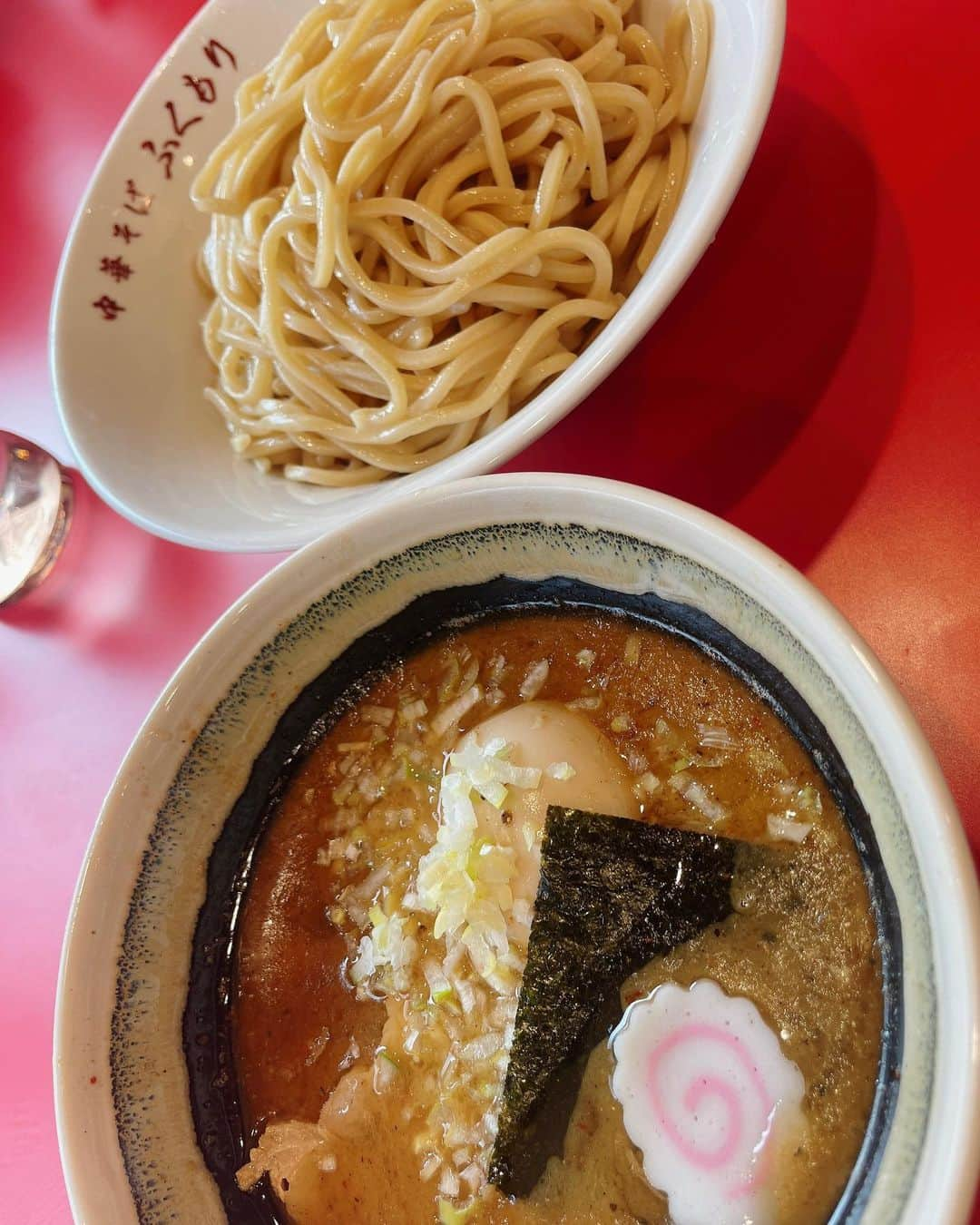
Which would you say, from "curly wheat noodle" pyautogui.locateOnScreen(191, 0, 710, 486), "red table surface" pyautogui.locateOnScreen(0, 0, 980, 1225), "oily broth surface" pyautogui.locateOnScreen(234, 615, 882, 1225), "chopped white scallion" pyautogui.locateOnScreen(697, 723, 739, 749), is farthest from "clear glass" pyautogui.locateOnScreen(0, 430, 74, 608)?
"chopped white scallion" pyautogui.locateOnScreen(697, 723, 739, 749)

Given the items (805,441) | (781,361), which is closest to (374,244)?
(781,361)

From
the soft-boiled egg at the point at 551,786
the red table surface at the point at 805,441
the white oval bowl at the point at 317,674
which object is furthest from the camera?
the red table surface at the point at 805,441

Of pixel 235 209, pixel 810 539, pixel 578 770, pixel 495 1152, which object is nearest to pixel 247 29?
pixel 235 209

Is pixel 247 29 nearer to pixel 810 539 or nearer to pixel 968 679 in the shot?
pixel 810 539

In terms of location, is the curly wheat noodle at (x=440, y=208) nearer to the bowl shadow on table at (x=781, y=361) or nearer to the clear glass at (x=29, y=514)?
the bowl shadow on table at (x=781, y=361)

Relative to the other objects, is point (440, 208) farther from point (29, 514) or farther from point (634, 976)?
point (634, 976)

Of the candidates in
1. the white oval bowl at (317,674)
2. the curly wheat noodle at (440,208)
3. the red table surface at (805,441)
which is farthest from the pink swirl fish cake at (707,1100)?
the curly wheat noodle at (440,208)
